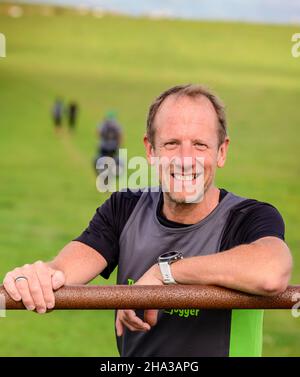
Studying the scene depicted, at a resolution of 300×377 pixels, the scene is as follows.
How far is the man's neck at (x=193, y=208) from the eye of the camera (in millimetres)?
2697

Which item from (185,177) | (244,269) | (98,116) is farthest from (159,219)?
(98,116)

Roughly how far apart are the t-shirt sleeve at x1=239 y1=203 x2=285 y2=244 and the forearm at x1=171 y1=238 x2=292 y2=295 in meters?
0.11

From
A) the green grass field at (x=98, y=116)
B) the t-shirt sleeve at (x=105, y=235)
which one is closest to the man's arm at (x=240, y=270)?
the t-shirt sleeve at (x=105, y=235)

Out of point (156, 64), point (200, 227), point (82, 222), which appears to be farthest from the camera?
point (156, 64)

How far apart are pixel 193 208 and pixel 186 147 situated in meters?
0.20

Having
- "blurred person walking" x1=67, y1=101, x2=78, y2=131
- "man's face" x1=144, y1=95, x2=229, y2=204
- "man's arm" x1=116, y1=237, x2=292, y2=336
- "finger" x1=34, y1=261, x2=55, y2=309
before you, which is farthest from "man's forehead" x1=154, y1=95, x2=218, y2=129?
"blurred person walking" x1=67, y1=101, x2=78, y2=131

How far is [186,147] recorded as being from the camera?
2566 millimetres

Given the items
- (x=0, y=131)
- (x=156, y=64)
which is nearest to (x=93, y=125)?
(x=0, y=131)

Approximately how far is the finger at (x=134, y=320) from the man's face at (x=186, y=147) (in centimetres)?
34

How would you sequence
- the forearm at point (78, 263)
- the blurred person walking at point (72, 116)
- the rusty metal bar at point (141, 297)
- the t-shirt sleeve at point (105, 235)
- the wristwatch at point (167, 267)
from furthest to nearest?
the blurred person walking at point (72, 116), the t-shirt sleeve at point (105, 235), the forearm at point (78, 263), the wristwatch at point (167, 267), the rusty metal bar at point (141, 297)

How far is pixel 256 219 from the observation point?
2600 millimetres

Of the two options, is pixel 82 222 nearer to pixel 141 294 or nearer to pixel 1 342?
pixel 1 342

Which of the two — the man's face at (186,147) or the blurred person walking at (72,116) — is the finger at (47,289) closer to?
the man's face at (186,147)

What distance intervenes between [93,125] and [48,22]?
22.6 meters
